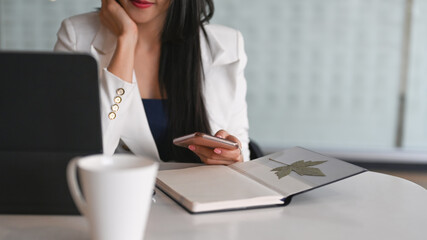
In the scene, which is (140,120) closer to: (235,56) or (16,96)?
(235,56)

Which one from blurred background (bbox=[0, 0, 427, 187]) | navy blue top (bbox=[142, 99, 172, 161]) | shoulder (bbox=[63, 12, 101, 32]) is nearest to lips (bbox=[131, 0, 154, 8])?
shoulder (bbox=[63, 12, 101, 32])

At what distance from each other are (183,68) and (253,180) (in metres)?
0.70

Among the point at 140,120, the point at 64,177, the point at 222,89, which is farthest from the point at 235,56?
the point at 64,177

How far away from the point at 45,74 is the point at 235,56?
3.21ft

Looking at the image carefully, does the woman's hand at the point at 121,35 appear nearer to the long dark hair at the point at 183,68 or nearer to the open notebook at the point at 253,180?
the long dark hair at the point at 183,68

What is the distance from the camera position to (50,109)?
680 millimetres

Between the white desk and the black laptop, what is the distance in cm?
5

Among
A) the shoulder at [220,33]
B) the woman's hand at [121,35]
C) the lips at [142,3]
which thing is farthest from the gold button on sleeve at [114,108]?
the shoulder at [220,33]

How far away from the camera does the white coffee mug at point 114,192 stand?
0.52 m

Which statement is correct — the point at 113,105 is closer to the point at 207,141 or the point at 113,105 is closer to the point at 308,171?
the point at 207,141

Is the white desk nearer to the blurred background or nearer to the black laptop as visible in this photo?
the black laptop

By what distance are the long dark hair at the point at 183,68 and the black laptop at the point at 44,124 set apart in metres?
0.76

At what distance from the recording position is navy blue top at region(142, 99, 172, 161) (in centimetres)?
149

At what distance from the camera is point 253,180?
91 centimetres
